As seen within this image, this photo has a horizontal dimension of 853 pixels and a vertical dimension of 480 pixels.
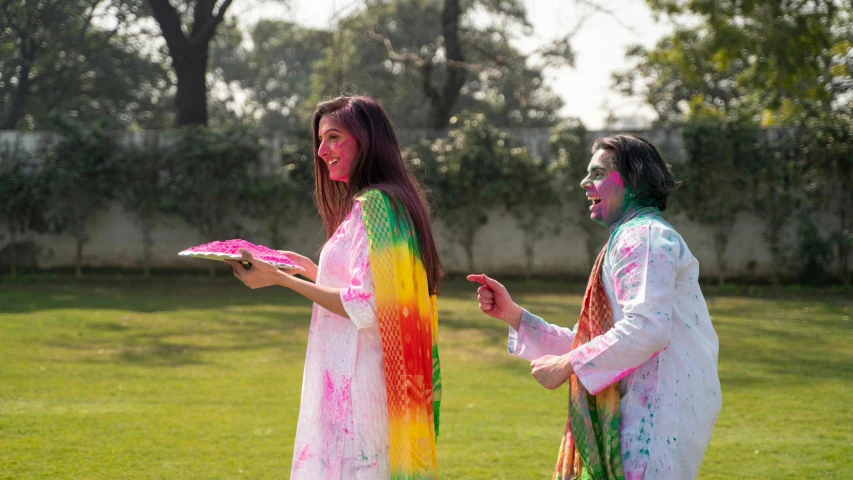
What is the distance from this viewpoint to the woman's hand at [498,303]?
111 inches

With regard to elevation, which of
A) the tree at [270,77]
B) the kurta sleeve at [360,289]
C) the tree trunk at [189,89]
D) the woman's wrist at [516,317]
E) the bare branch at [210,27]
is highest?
the tree at [270,77]

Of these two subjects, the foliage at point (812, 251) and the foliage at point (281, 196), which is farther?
the foliage at point (281, 196)

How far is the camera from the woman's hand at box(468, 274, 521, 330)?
111 inches

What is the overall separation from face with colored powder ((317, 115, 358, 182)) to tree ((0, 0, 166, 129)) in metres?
17.5

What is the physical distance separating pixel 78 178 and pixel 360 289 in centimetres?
1270

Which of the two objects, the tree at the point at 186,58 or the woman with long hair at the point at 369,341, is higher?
the tree at the point at 186,58

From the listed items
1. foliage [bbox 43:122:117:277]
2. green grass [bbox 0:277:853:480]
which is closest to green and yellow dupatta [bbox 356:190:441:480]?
green grass [bbox 0:277:853:480]

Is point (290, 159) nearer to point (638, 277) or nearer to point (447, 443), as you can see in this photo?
point (447, 443)

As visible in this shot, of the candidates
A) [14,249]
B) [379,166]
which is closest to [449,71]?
[14,249]

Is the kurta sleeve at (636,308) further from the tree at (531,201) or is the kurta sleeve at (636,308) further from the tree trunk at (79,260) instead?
the tree trunk at (79,260)

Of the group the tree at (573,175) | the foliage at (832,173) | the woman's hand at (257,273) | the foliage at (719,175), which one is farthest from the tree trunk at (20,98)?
the woman's hand at (257,273)

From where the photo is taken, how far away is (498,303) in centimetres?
286

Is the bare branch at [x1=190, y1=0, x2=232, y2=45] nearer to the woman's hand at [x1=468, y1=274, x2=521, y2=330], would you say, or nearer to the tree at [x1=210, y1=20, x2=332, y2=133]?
the woman's hand at [x1=468, y1=274, x2=521, y2=330]

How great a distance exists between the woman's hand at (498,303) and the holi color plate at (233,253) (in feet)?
2.01
